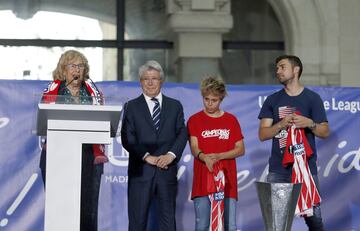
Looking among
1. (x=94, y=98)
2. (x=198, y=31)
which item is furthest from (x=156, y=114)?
(x=198, y=31)

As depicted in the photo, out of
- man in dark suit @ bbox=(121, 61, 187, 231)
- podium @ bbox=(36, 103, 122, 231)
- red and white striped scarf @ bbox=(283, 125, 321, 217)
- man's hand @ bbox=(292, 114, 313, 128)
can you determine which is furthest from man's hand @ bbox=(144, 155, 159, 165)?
podium @ bbox=(36, 103, 122, 231)

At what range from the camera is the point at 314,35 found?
478 inches

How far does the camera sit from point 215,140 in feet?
27.8

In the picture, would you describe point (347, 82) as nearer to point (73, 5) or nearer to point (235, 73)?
point (235, 73)

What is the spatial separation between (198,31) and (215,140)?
3.76m

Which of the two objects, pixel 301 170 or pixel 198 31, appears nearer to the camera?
pixel 301 170

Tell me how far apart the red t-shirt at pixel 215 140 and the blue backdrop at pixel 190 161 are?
910mm

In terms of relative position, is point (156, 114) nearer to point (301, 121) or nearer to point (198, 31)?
point (301, 121)

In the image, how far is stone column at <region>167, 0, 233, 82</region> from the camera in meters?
12.0

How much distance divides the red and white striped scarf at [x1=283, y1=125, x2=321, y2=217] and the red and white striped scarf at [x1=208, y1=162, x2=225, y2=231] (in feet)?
1.87

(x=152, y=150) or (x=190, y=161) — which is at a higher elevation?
(x=152, y=150)

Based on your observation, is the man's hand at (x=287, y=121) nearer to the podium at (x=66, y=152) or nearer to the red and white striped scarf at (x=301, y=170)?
the red and white striped scarf at (x=301, y=170)

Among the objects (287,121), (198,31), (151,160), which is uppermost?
(198,31)

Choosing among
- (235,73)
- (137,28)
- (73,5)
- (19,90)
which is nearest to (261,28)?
(235,73)
